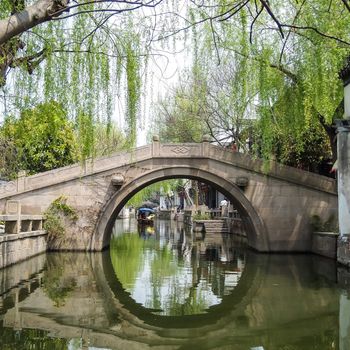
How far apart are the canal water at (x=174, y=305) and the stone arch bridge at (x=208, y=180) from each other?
1.92 metres

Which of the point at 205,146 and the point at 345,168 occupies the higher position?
the point at 205,146

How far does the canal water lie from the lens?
17.0 feet

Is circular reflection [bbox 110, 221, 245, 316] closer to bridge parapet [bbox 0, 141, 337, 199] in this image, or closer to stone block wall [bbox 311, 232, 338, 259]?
stone block wall [bbox 311, 232, 338, 259]

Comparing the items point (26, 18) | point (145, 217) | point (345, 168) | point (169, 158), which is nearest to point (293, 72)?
point (345, 168)

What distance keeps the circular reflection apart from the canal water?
2cm

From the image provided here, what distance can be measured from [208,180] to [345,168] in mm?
4889

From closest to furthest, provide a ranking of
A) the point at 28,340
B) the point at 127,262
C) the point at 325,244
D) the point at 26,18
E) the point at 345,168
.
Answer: the point at 26,18 < the point at 28,340 < the point at 345,168 < the point at 127,262 < the point at 325,244

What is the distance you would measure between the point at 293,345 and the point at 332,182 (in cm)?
934

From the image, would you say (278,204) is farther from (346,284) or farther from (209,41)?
(209,41)

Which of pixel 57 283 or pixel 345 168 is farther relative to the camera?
pixel 345 168

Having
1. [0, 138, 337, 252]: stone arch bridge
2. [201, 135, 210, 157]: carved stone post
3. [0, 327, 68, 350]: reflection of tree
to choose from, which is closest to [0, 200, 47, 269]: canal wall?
[0, 138, 337, 252]: stone arch bridge

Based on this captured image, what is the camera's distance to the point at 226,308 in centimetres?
678

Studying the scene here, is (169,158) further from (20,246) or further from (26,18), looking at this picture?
(26,18)

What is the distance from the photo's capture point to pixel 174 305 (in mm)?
6973
